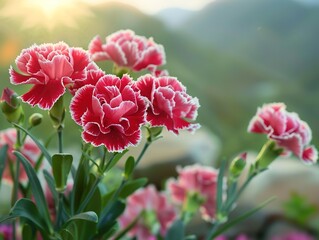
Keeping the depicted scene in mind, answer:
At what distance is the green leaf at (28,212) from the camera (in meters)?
0.34

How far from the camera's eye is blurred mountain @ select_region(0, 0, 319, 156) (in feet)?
9.57

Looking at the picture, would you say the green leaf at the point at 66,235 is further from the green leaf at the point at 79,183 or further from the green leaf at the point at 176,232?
the green leaf at the point at 176,232

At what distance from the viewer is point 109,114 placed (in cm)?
31

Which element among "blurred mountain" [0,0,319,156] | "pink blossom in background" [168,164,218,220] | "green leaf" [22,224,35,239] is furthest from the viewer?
→ "blurred mountain" [0,0,319,156]

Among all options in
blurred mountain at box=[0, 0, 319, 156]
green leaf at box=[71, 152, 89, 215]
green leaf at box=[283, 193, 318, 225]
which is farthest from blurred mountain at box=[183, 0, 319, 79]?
green leaf at box=[71, 152, 89, 215]

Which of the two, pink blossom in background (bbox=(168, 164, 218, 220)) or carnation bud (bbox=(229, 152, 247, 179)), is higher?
carnation bud (bbox=(229, 152, 247, 179))

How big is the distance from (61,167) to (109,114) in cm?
7

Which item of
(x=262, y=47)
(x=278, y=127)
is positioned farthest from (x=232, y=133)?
(x=278, y=127)

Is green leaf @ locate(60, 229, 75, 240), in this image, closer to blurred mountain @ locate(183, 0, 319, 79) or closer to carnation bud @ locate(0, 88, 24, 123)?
carnation bud @ locate(0, 88, 24, 123)

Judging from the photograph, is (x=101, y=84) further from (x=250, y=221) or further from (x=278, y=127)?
(x=250, y=221)

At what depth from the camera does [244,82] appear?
142 inches

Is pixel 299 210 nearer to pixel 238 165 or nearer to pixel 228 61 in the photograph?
pixel 238 165

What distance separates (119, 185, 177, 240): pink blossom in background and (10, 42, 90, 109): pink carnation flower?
1.09 ft

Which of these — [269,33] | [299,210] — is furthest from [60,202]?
[269,33]
